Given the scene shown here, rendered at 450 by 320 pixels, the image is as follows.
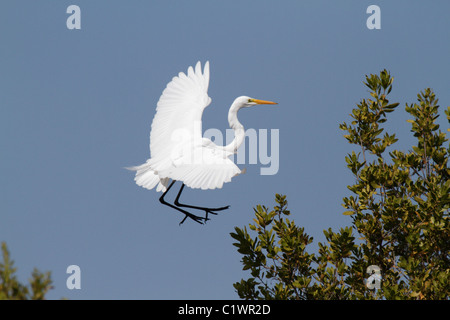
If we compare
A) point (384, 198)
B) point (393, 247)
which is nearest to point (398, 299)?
point (393, 247)

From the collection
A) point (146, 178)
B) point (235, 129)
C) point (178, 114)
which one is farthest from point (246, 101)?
point (146, 178)

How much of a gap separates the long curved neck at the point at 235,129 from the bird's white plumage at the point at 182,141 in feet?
0.70

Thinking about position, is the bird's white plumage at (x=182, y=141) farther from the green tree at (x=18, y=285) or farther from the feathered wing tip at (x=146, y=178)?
the green tree at (x=18, y=285)

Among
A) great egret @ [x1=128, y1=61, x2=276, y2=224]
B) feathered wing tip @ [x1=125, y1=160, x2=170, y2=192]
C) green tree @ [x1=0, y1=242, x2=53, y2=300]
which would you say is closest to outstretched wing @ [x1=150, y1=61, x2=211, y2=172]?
great egret @ [x1=128, y1=61, x2=276, y2=224]

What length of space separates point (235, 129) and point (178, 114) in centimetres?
103

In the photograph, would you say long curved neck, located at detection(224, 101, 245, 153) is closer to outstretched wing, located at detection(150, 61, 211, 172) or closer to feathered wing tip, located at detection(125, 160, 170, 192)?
outstretched wing, located at detection(150, 61, 211, 172)

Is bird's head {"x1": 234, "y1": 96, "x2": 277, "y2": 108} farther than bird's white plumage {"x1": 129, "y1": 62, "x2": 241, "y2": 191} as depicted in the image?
Yes

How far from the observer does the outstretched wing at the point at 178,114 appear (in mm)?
9984

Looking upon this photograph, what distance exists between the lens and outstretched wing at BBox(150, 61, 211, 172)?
998 centimetres

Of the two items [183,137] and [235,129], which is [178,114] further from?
[235,129]

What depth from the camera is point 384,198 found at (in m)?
8.70

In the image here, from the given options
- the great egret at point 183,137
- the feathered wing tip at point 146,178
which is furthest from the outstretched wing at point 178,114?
the feathered wing tip at point 146,178

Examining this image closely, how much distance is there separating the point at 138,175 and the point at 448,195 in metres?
5.06
